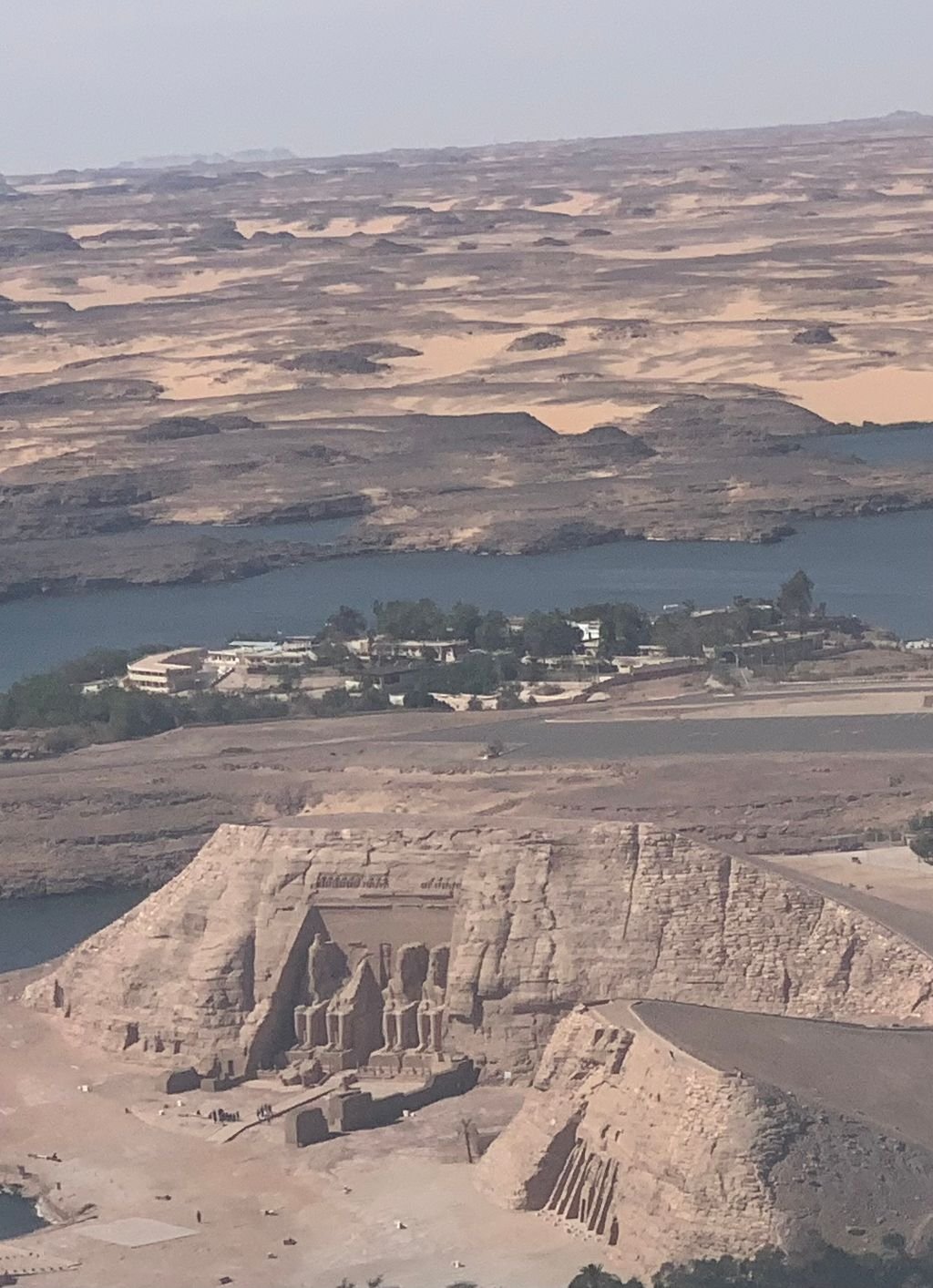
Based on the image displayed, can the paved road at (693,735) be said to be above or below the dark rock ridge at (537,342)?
above

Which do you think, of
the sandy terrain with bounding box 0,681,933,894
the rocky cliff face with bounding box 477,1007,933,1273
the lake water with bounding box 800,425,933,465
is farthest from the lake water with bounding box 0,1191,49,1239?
the lake water with bounding box 800,425,933,465

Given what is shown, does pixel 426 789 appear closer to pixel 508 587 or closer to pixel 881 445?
pixel 508 587

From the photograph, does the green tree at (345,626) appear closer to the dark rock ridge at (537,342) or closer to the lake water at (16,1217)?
the lake water at (16,1217)

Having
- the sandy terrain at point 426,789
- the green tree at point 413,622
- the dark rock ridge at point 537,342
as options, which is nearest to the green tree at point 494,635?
the green tree at point 413,622

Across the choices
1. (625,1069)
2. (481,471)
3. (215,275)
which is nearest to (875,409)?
(481,471)

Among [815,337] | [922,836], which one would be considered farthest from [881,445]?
[922,836]

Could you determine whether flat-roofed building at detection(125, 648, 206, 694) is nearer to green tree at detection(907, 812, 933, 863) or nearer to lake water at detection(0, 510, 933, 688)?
lake water at detection(0, 510, 933, 688)
